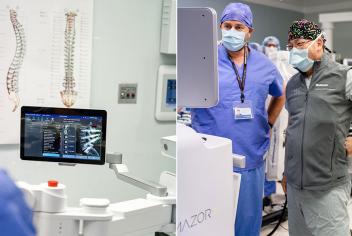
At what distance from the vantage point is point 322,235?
1.84 meters

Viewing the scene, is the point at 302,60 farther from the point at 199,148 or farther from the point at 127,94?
the point at 199,148

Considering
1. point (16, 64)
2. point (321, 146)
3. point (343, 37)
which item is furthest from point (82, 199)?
point (343, 37)

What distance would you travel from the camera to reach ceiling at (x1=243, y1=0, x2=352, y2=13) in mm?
5980

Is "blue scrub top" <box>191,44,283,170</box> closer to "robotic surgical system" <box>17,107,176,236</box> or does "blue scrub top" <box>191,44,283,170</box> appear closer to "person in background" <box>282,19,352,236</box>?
"person in background" <box>282,19,352,236</box>

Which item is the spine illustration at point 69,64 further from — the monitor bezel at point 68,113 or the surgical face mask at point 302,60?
the surgical face mask at point 302,60

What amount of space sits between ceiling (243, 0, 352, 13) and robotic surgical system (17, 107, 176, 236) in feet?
15.9

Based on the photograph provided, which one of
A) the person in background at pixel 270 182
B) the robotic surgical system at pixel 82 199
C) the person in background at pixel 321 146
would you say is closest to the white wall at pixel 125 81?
the robotic surgical system at pixel 82 199

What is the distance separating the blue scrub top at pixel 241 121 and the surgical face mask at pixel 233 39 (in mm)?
39

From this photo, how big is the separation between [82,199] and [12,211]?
397 millimetres

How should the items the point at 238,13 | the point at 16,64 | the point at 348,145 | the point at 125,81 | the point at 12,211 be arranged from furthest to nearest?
the point at 125,81 < the point at 238,13 < the point at 348,145 < the point at 16,64 < the point at 12,211

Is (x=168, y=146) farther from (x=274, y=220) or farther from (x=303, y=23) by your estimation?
(x=274, y=220)

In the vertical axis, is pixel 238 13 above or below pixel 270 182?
above

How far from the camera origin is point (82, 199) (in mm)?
1062

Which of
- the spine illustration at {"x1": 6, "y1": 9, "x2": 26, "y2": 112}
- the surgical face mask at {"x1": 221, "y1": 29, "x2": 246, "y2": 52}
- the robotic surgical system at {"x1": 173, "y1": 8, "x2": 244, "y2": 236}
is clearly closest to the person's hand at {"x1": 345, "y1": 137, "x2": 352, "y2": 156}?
the surgical face mask at {"x1": 221, "y1": 29, "x2": 246, "y2": 52}
